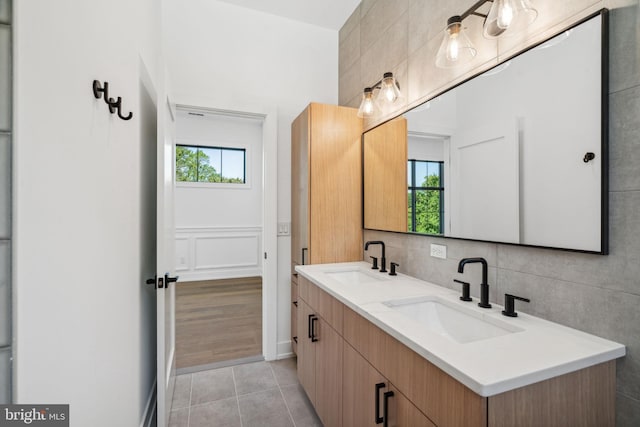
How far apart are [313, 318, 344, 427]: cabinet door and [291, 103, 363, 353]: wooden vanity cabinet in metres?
0.65

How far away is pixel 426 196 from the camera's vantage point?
5.69ft

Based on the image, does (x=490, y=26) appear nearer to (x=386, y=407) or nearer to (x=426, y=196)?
(x=426, y=196)

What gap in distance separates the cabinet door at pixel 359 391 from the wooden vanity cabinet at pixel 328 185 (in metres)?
0.97

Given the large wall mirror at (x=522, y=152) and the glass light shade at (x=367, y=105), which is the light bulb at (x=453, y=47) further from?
the glass light shade at (x=367, y=105)

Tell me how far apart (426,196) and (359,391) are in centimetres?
108

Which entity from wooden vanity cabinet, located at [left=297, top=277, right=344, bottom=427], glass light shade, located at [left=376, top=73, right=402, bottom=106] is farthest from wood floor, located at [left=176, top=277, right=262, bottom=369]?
glass light shade, located at [left=376, top=73, right=402, bottom=106]

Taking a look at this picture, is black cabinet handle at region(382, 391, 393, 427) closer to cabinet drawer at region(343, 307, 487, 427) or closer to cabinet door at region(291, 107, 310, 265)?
cabinet drawer at region(343, 307, 487, 427)

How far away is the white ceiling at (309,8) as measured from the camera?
2.46 meters

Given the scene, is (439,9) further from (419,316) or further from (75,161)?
(75,161)

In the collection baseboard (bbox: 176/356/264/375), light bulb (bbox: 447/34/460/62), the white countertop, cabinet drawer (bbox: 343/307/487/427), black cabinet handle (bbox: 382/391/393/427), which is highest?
light bulb (bbox: 447/34/460/62)

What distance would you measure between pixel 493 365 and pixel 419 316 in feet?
2.08

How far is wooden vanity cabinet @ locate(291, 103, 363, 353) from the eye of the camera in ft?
7.32

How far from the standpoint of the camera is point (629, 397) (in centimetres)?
88

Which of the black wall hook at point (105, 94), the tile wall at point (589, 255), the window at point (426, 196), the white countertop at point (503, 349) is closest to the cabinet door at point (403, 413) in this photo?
the white countertop at point (503, 349)
